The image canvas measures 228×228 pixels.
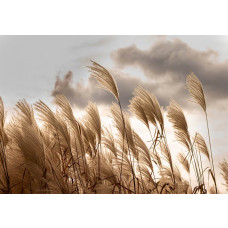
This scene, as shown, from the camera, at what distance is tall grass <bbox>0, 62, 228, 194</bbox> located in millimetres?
1914

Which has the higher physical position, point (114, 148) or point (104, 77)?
point (104, 77)

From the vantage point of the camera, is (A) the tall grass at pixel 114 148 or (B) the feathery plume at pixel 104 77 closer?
(A) the tall grass at pixel 114 148

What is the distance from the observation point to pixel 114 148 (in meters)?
2.40

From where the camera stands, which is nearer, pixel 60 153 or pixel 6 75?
pixel 60 153

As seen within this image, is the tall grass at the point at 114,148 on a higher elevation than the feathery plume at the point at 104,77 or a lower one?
lower

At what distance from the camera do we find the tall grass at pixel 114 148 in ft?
6.28

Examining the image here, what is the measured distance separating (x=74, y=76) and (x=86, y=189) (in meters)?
1.12

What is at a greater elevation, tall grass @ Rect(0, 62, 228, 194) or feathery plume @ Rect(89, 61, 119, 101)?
feathery plume @ Rect(89, 61, 119, 101)

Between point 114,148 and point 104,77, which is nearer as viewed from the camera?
point 104,77

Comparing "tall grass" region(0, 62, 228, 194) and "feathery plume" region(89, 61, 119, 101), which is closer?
"tall grass" region(0, 62, 228, 194)
